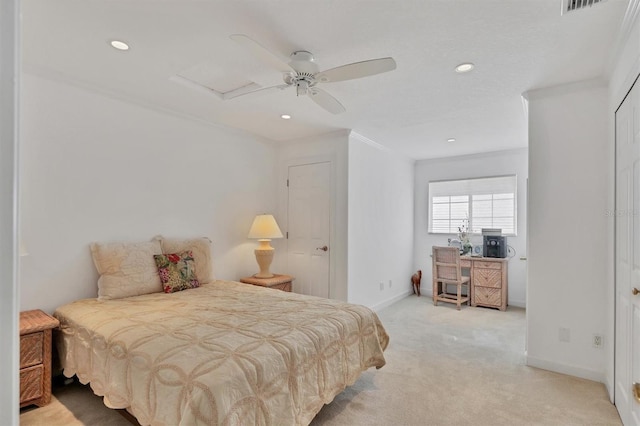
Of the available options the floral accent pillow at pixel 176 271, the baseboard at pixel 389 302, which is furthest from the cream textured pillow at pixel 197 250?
the baseboard at pixel 389 302

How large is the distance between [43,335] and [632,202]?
3968 mm

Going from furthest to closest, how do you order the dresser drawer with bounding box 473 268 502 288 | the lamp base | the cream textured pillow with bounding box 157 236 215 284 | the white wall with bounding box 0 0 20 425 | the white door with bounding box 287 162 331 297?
the dresser drawer with bounding box 473 268 502 288 → the white door with bounding box 287 162 331 297 → the lamp base → the cream textured pillow with bounding box 157 236 215 284 → the white wall with bounding box 0 0 20 425

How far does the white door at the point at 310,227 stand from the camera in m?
4.41

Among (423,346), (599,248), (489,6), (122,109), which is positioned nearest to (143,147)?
(122,109)

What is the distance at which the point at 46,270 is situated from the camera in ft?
8.92

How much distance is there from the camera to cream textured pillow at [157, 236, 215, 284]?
3439mm

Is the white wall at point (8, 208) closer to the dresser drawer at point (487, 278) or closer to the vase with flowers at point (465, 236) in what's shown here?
the dresser drawer at point (487, 278)

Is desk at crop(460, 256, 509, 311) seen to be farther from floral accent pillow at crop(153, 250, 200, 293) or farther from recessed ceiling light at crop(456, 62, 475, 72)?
floral accent pillow at crop(153, 250, 200, 293)

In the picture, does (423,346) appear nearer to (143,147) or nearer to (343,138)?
(343,138)

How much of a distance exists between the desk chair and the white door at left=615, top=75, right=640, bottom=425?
8.55ft

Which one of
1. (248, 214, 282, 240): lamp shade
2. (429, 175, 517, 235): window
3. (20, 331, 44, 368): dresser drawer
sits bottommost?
(20, 331, 44, 368): dresser drawer

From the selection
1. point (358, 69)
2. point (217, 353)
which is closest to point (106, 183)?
point (217, 353)

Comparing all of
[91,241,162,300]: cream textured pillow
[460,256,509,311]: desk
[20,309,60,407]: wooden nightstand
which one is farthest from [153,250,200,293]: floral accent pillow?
[460,256,509,311]: desk

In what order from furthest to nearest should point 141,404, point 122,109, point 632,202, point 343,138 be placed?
1. point 343,138
2. point 122,109
3. point 632,202
4. point 141,404
